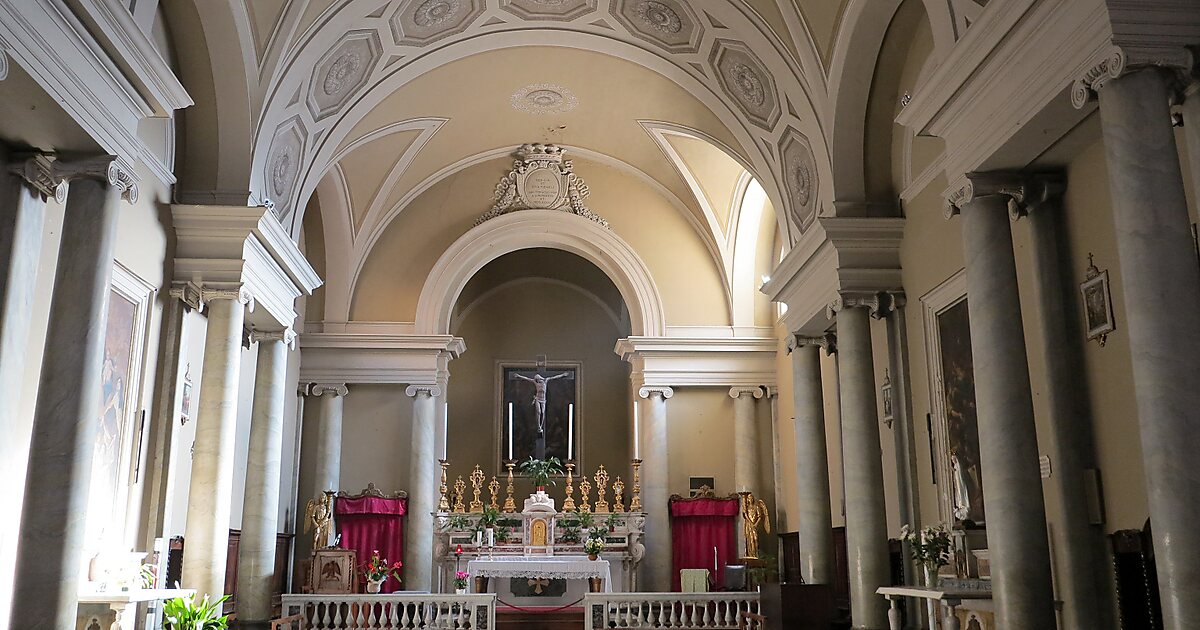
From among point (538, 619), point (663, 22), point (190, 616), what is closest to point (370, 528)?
point (538, 619)

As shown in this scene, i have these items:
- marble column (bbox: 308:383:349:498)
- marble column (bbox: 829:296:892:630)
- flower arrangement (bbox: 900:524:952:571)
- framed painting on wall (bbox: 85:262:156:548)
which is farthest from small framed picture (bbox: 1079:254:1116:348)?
marble column (bbox: 308:383:349:498)

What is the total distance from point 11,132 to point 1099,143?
727 centimetres

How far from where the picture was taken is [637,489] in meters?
16.7

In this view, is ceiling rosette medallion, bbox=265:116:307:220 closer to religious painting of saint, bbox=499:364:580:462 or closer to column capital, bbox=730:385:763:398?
column capital, bbox=730:385:763:398

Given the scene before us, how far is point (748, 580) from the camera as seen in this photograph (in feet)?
48.8

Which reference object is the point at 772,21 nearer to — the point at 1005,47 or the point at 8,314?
the point at 1005,47

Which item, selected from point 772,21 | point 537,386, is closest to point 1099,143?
point 772,21

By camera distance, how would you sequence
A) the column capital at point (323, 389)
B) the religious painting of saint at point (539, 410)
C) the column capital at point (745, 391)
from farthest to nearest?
the religious painting of saint at point (539, 410)
the column capital at point (745, 391)
the column capital at point (323, 389)

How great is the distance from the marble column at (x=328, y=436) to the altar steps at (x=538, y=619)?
355 centimetres

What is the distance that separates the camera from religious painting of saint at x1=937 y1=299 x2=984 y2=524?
8734mm

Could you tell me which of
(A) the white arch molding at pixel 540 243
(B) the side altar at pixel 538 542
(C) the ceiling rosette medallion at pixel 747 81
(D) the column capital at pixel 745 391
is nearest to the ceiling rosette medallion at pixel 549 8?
(C) the ceiling rosette medallion at pixel 747 81

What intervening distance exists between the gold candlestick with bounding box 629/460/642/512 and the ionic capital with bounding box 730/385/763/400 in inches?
77.1

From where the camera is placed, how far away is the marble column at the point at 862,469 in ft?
32.2

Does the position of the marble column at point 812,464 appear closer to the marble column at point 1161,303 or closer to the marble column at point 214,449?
the marble column at point 214,449
